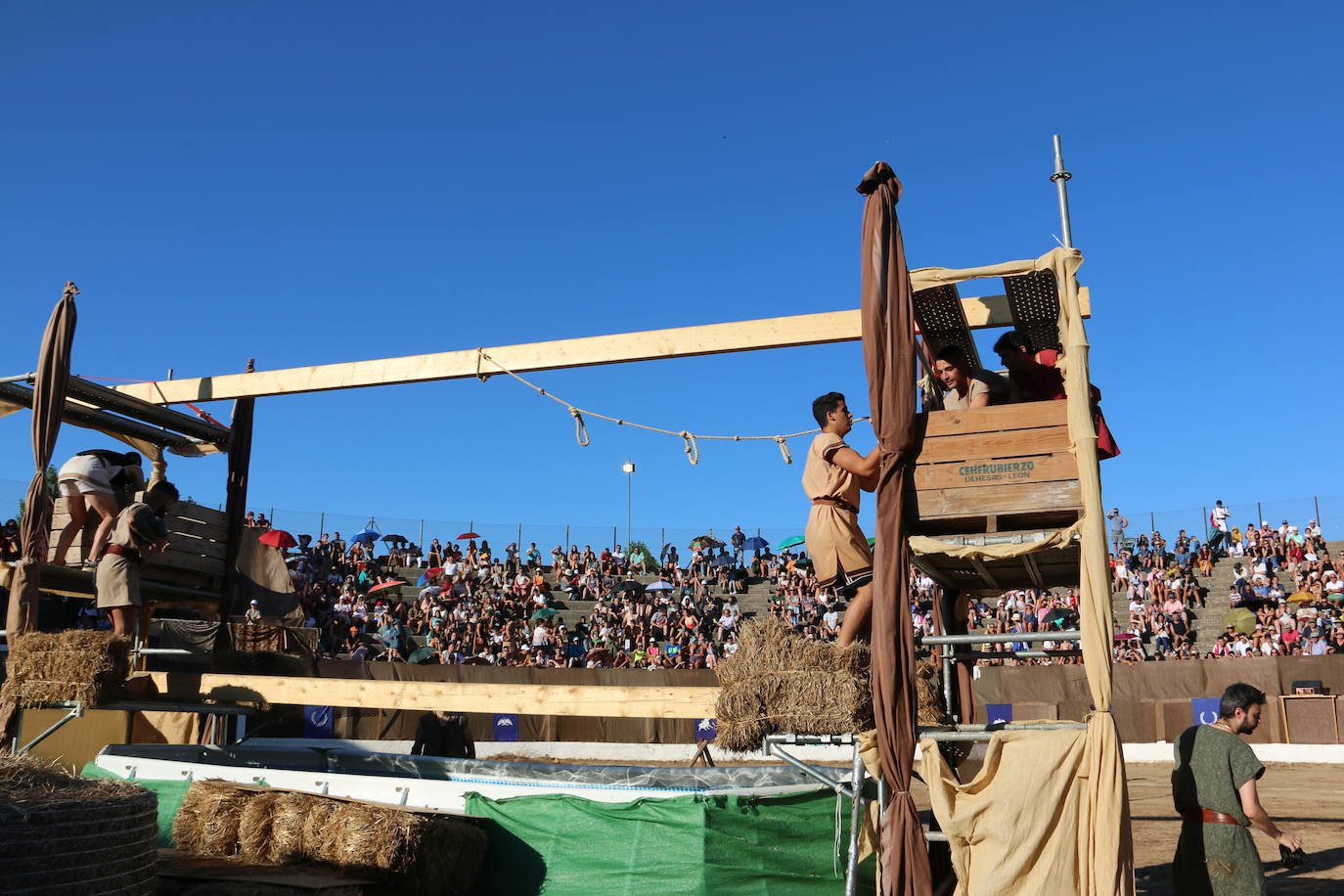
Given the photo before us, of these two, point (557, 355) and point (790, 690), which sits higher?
point (557, 355)

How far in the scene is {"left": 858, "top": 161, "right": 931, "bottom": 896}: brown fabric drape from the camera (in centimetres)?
530

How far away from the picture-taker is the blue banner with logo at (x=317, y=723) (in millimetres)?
20859

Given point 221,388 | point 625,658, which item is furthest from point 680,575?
point 221,388

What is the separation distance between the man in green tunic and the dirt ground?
2.22m

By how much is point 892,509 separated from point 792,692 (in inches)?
47.9

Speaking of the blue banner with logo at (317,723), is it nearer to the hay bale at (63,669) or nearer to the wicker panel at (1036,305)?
the hay bale at (63,669)

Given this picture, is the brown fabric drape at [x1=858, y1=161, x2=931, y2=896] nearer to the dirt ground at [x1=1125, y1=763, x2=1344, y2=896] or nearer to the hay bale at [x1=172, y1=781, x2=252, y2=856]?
the dirt ground at [x1=1125, y1=763, x2=1344, y2=896]

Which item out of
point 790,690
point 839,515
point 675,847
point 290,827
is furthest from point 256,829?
point 839,515

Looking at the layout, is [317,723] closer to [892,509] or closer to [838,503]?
[838,503]

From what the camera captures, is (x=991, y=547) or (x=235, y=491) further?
(x=235, y=491)

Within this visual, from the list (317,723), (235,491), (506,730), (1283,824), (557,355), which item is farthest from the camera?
(506,730)

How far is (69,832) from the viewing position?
15.1 ft

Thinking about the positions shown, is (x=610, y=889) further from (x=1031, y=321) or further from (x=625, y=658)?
(x=625, y=658)

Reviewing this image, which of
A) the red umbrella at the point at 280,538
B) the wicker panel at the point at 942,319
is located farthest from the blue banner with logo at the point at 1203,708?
the red umbrella at the point at 280,538
